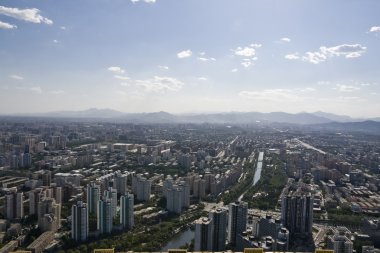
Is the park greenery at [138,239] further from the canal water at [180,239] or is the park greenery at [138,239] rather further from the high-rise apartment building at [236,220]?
the high-rise apartment building at [236,220]

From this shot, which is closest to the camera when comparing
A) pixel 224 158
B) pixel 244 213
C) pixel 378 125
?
pixel 244 213

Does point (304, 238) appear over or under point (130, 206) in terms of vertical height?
under

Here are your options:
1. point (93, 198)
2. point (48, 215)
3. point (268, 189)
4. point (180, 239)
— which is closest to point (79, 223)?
point (48, 215)

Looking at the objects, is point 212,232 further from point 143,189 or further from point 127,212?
point 143,189

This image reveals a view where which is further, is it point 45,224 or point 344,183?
point 344,183

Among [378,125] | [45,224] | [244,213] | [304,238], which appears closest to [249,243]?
[244,213]

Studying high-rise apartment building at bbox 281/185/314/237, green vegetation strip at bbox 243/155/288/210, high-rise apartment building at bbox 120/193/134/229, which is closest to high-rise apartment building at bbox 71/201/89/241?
high-rise apartment building at bbox 120/193/134/229

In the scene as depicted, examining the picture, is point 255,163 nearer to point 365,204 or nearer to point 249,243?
point 365,204

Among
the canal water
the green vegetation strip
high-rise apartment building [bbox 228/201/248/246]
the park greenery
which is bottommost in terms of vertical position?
the canal water

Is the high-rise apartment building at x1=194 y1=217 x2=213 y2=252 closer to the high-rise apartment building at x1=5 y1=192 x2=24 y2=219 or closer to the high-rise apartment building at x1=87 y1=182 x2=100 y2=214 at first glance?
the high-rise apartment building at x1=87 y1=182 x2=100 y2=214
